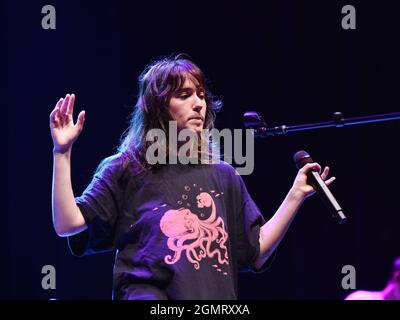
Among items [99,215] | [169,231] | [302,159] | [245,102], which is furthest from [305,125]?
[245,102]

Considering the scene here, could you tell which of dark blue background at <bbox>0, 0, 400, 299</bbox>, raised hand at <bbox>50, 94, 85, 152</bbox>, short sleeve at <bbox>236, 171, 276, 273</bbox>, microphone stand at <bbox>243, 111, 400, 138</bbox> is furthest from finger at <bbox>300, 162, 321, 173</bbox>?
dark blue background at <bbox>0, 0, 400, 299</bbox>

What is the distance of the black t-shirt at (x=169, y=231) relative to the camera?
1.71 m

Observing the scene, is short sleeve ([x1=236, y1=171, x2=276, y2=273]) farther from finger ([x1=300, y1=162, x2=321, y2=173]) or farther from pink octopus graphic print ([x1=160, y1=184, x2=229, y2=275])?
finger ([x1=300, y1=162, x2=321, y2=173])

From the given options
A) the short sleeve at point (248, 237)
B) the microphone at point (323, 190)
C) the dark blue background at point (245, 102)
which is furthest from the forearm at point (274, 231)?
the dark blue background at point (245, 102)

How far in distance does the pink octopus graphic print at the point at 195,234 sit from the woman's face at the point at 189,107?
0.26 metres

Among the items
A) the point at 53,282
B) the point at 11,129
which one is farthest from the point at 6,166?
the point at 53,282

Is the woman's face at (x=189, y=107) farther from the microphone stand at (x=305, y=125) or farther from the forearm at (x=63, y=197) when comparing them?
the forearm at (x=63, y=197)

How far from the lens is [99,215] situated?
1.79 m

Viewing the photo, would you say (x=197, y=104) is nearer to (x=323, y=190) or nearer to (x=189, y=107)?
(x=189, y=107)

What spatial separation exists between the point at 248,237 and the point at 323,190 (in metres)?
0.32

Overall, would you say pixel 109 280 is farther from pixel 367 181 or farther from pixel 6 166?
pixel 367 181

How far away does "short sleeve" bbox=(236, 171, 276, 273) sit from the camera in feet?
6.27

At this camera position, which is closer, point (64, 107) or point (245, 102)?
point (64, 107)
